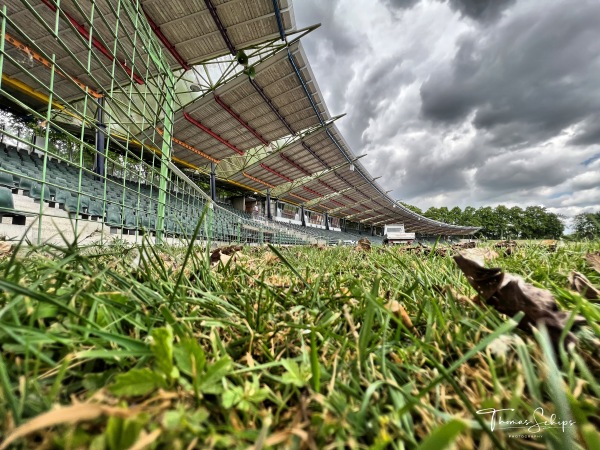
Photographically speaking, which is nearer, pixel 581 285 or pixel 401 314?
pixel 401 314

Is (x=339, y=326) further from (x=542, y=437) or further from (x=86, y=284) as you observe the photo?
(x=86, y=284)

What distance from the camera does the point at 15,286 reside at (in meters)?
0.39

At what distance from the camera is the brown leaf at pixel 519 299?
45cm

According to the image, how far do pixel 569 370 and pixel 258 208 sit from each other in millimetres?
25715

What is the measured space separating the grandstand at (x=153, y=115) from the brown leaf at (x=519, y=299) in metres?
0.68

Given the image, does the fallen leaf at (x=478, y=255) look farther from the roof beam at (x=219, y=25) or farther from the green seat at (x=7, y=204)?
the roof beam at (x=219, y=25)

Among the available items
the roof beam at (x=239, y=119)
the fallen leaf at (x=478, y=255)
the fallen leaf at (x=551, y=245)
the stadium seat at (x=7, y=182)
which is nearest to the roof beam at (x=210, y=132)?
the roof beam at (x=239, y=119)

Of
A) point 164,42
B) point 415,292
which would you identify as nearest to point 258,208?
point 164,42

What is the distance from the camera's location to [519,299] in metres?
0.49

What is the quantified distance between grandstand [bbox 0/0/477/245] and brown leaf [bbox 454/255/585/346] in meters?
0.68

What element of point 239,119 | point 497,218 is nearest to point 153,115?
point 239,119

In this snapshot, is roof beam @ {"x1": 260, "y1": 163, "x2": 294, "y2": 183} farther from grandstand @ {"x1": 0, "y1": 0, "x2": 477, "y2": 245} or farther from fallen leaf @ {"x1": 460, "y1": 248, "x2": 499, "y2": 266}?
fallen leaf @ {"x1": 460, "y1": 248, "x2": 499, "y2": 266}

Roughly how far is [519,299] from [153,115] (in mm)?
2699
